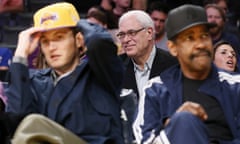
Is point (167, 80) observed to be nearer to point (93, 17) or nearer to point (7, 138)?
point (7, 138)

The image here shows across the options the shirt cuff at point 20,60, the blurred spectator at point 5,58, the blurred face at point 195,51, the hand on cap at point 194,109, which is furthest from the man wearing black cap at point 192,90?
the blurred spectator at point 5,58

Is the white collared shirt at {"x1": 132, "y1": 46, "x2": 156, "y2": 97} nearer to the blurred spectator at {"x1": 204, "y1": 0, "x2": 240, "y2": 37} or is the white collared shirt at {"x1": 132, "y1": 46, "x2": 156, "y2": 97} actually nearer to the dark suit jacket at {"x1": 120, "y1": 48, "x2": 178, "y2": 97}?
the dark suit jacket at {"x1": 120, "y1": 48, "x2": 178, "y2": 97}

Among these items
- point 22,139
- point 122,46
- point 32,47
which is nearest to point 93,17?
point 122,46

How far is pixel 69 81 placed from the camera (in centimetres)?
548

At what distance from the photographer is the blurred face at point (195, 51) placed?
18.0 feet

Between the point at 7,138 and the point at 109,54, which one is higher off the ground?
the point at 109,54

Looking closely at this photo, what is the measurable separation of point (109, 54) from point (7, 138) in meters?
0.77

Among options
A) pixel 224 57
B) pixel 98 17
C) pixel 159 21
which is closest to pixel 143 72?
pixel 224 57

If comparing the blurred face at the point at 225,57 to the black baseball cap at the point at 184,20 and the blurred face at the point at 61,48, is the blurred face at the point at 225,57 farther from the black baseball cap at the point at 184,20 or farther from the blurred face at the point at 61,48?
the blurred face at the point at 61,48

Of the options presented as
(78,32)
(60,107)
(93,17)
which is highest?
(78,32)

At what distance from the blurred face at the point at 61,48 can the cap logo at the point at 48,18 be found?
0.06 m

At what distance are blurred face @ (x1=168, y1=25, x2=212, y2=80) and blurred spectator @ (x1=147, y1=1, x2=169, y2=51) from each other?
9.81 feet

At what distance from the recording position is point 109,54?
17.6ft

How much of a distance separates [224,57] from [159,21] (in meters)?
1.71
